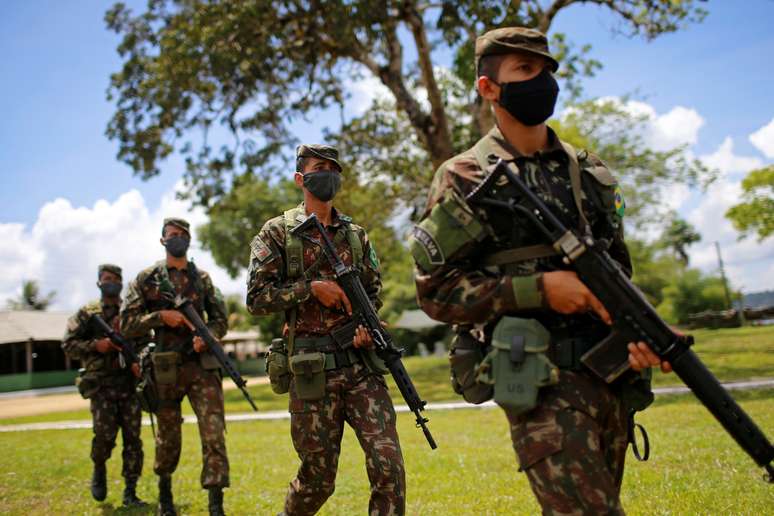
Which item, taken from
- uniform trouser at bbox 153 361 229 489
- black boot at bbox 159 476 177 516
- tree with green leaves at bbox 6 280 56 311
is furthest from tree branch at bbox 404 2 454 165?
tree with green leaves at bbox 6 280 56 311

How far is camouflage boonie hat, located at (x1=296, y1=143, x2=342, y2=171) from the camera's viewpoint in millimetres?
4633

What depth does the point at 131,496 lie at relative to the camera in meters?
7.01

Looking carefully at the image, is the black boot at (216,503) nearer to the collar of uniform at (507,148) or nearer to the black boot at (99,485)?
the black boot at (99,485)

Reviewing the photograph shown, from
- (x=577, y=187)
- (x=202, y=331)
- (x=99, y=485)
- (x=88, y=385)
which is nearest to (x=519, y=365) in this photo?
(x=577, y=187)

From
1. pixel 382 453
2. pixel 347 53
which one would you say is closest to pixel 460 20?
pixel 347 53

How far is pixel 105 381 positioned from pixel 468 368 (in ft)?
20.7

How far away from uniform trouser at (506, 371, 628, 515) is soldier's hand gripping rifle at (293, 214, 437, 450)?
5.66 ft

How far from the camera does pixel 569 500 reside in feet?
7.76

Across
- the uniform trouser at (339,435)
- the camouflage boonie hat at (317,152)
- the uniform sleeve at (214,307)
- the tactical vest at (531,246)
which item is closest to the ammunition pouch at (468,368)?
the tactical vest at (531,246)

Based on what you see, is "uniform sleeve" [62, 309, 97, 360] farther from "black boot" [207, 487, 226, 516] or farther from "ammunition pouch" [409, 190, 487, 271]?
"ammunition pouch" [409, 190, 487, 271]

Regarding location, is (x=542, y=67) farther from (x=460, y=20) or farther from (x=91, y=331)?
(x=460, y=20)

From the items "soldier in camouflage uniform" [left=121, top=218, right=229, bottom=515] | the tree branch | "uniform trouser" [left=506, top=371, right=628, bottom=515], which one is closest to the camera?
"uniform trouser" [left=506, top=371, right=628, bottom=515]

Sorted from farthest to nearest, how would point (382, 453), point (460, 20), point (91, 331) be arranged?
point (460, 20), point (91, 331), point (382, 453)

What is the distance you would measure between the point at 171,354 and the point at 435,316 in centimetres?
401
